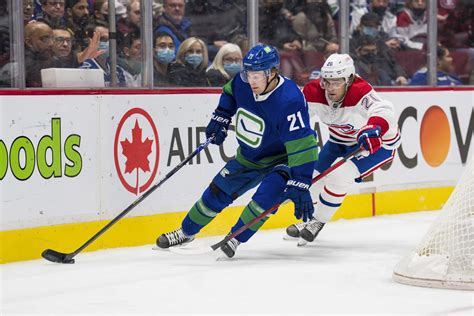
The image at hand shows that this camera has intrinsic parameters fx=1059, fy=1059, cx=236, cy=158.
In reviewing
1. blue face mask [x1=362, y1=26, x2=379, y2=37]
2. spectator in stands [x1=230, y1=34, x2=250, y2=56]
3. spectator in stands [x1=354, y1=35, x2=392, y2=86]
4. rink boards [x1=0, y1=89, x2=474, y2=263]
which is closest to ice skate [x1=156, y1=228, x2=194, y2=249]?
rink boards [x1=0, y1=89, x2=474, y2=263]

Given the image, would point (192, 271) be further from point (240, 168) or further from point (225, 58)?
point (225, 58)

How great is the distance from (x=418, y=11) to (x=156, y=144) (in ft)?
9.12

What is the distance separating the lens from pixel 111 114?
226 inches

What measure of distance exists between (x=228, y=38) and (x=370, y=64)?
135 cm

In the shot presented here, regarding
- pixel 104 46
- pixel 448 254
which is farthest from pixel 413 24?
pixel 448 254

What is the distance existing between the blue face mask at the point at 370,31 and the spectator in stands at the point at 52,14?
8.60 feet

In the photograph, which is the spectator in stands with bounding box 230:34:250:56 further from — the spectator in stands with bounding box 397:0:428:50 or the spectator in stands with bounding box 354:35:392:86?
the spectator in stands with bounding box 397:0:428:50

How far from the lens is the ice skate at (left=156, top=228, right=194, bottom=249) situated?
559 centimetres

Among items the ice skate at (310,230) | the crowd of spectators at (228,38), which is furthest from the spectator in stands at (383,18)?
the ice skate at (310,230)

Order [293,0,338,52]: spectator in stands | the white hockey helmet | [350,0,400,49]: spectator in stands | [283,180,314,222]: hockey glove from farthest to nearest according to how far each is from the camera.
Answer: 1. [350,0,400,49]: spectator in stands
2. [293,0,338,52]: spectator in stands
3. the white hockey helmet
4. [283,180,314,222]: hockey glove

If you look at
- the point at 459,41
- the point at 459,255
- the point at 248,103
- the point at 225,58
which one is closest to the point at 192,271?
the point at 248,103

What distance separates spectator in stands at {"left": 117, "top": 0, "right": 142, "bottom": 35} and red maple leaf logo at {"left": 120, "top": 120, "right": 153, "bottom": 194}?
0.55 m

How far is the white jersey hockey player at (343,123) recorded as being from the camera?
5578mm

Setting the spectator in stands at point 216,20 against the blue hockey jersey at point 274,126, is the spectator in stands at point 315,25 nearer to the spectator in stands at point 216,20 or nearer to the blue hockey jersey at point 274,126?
the spectator in stands at point 216,20
